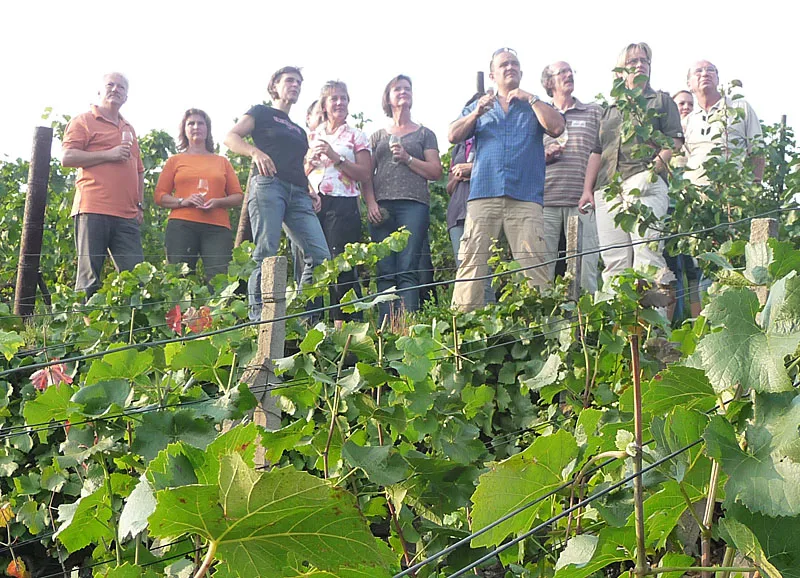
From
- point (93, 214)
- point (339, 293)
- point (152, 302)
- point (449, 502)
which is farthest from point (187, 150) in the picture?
point (449, 502)

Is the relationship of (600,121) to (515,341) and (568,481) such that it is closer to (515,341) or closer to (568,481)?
(515,341)

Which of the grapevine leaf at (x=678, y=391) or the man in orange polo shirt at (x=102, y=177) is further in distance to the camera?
the man in orange polo shirt at (x=102, y=177)

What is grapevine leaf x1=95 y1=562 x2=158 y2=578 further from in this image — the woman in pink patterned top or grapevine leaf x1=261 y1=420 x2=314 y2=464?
the woman in pink patterned top

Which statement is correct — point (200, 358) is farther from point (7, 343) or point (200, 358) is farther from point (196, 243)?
point (196, 243)

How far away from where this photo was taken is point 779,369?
111 centimetres

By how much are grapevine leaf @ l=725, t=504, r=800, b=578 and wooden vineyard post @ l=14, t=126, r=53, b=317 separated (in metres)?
5.53

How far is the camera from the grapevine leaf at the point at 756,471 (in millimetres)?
1060

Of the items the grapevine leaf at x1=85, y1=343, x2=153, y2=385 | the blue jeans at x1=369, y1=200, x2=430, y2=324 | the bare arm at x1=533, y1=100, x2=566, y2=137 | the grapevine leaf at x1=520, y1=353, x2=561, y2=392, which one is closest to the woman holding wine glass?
the blue jeans at x1=369, y1=200, x2=430, y2=324

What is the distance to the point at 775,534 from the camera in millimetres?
1110

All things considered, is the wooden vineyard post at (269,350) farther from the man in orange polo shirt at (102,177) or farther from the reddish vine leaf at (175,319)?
the man in orange polo shirt at (102,177)

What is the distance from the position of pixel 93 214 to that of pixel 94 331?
1.88 m

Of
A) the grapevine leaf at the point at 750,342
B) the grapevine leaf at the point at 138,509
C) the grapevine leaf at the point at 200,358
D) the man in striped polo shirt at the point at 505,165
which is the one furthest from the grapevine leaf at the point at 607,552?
the man in striped polo shirt at the point at 505,165

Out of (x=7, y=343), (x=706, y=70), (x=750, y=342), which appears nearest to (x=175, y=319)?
(x=7, y=343)

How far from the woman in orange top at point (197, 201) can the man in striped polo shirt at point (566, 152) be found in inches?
76.3
